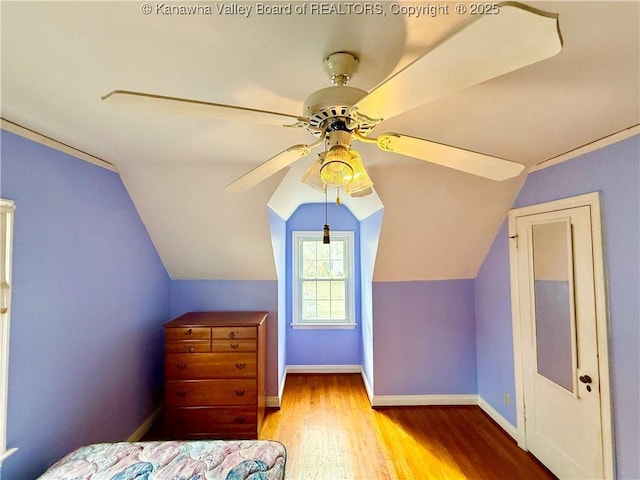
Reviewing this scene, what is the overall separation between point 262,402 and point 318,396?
2.63 ft

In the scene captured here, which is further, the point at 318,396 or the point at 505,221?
the point at 318,396

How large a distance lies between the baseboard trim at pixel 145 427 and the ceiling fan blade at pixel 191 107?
283cm

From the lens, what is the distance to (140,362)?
2.69m

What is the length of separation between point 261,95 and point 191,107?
1.71 feet

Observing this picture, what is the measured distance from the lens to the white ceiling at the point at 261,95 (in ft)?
3.01

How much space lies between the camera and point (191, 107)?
2.84 ft

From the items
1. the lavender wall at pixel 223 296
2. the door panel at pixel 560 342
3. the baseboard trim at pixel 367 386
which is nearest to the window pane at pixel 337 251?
the lavender wall at pixel 223 296

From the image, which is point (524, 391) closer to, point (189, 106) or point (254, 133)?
point (254, 133)

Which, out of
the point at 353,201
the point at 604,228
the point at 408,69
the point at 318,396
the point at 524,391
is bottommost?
the point at 318,396

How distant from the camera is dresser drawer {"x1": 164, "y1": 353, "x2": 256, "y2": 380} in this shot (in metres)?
2.63

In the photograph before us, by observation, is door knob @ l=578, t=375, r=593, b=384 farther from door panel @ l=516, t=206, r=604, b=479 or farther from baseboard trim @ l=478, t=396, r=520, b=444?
baseboard trim @ l=478, t=396, r=520, b=444

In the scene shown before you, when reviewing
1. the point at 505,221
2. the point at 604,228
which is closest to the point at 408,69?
the point at 604,228

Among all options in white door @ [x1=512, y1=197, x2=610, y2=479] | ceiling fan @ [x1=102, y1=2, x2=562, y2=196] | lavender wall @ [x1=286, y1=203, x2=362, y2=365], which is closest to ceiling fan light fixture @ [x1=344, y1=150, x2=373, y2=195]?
ceiling fan @ [x1=102, y1=2, x2=562, y2=196]

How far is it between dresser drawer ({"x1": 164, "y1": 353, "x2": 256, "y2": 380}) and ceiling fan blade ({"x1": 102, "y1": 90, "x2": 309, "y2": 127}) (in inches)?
88.5
